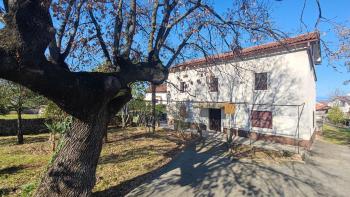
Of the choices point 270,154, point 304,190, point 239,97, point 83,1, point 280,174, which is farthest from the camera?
point 239,97

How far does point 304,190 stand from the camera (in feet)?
25.6

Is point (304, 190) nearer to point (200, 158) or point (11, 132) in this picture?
A: point (200, 158)

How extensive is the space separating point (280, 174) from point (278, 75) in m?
9.06

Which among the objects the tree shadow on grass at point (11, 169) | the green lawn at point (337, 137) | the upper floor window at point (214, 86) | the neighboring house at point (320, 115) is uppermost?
the upper floor window at point (214, 86)

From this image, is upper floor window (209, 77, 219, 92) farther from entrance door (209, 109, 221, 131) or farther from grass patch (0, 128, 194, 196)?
grass patch (0, 128, 194, 196)

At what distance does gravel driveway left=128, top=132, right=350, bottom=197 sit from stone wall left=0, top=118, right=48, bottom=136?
16064 millimetres

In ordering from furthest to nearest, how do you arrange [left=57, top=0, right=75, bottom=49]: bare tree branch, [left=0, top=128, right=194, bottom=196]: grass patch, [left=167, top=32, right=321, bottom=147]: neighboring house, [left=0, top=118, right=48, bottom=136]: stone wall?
[left=0, top=118, right=48, bottom=136]: stone wall < [left=167, top=32, right=321, bottom=147]: neighboring house < [left=0, top=128, right=194, bottom=196]: grass patch < [left=57, top=0, right=75, bottom=49]: bare tree branch

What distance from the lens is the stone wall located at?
1963cm

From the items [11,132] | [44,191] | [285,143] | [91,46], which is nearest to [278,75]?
[285,143]

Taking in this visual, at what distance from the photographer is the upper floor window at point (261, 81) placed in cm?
1731

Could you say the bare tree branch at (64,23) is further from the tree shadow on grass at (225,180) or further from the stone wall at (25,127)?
the stone wall at (25,127)

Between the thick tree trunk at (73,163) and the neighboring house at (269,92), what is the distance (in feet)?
27.8

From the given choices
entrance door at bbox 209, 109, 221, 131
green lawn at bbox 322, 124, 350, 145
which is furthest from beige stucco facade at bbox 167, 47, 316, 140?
green lawn at bbox 322, 124, 350, 145

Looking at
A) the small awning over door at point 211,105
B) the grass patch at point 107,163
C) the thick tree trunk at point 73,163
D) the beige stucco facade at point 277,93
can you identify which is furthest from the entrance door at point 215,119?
the thick tree trunk at point 73,163
